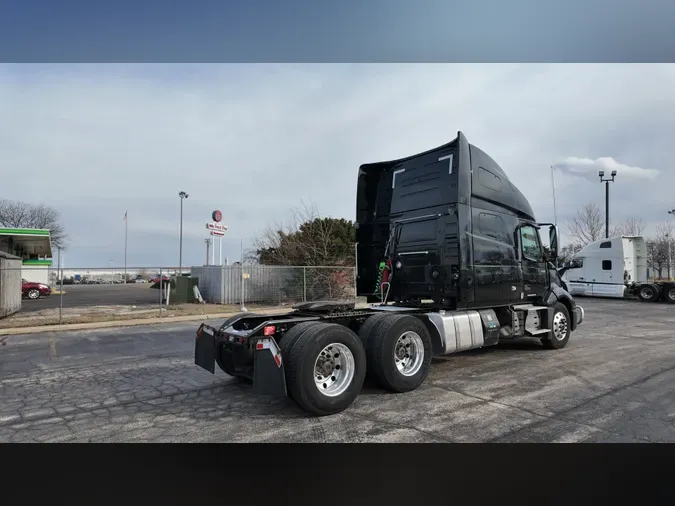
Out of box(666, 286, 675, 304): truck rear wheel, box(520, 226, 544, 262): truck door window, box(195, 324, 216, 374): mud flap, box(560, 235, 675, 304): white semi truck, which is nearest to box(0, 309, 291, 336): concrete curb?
box(195, 324, 216, 374): mud flap

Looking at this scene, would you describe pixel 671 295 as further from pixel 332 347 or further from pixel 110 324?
pixel 110 324

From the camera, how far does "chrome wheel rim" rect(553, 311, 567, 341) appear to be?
8898mm

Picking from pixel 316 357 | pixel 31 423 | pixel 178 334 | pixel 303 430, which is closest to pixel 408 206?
pixel 316 357

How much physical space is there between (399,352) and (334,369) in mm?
1178

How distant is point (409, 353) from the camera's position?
6.06 metres

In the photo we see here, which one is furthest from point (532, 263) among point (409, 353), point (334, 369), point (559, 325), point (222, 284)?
point (222, 284)

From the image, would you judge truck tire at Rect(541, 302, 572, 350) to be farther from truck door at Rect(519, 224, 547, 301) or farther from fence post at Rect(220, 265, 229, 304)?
fence post at Rect(220, 265, 229, 304)

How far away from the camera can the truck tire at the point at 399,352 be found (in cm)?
552

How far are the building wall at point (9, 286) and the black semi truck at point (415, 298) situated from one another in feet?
41.3

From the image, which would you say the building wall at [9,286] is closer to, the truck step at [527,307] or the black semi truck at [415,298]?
the black semi truck at [415,298]

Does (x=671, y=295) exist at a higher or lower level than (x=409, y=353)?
higher

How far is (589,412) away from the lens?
4.91 meters
